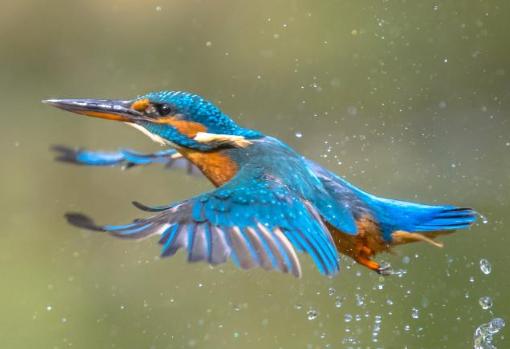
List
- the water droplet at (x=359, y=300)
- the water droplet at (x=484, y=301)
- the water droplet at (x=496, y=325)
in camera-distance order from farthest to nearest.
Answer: the water droplet at (x=359, y=300)
the water droplet at (x=484, y=301)
the water droplet at (x=496, y=325)

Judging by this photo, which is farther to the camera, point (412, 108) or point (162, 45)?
point (162, 45)

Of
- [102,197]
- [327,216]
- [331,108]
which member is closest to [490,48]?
[331,108]

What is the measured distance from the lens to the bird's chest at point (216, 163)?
3242 millimetres

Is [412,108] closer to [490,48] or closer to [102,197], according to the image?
[490,48]

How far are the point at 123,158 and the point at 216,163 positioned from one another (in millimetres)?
558

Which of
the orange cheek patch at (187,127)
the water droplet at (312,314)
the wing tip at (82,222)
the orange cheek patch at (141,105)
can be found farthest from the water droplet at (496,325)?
the wing tip at (82,222)

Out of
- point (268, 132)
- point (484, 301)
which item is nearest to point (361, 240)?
point (484, 301)

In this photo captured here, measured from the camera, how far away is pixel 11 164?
5840 mm

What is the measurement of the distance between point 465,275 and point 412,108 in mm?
1311

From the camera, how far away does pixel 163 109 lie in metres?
3.28

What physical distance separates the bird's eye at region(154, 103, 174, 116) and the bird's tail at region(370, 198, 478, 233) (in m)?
0.66

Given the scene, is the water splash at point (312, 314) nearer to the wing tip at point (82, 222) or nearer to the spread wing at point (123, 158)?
the spread wing at point (123, 158)

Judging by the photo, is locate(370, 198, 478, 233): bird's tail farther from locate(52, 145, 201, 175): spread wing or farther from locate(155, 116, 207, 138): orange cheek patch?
locate(52, 145, 201, 175): spread wing

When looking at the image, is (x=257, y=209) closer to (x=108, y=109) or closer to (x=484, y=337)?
(x=108, y=109)
